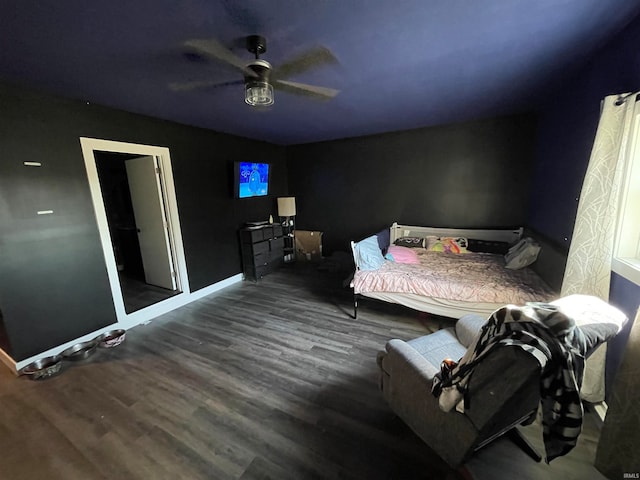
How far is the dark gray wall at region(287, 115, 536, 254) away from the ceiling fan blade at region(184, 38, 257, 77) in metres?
3.11

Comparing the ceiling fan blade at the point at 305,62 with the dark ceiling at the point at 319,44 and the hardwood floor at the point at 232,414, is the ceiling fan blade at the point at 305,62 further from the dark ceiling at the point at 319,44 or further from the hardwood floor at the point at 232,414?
the hardwood floor at the point at 232,414

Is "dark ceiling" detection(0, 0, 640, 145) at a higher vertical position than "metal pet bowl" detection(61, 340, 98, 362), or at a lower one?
higher

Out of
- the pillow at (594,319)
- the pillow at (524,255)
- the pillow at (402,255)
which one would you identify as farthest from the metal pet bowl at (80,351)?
the pillow at (524,255)

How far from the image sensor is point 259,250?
429 centimetres

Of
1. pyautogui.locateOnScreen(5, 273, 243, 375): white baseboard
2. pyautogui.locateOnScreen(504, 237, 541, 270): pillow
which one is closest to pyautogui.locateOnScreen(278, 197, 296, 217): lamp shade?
pyautogui.locateOnScreen(5, 273, 243, 375): white baseboard

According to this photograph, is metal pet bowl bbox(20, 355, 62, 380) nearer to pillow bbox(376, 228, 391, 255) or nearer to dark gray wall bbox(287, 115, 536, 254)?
pillow bbox(376, 228, 391, 255)

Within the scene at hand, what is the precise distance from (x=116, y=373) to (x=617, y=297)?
12.1 feet

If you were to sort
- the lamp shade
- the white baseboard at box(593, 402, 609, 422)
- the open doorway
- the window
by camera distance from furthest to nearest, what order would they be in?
the lamp shade → the open doorway → the white baseboard at box(593, 402, 609, 422) → the window

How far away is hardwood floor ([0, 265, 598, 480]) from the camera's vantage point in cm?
137

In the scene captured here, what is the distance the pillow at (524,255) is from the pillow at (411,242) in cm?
117

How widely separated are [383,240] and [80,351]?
12.1ft

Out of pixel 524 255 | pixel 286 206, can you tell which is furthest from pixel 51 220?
pixel 524 255

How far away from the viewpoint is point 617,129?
148cm

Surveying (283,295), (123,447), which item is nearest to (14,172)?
(123,447)
